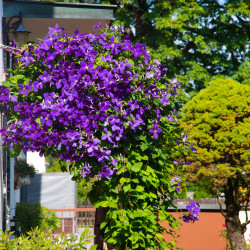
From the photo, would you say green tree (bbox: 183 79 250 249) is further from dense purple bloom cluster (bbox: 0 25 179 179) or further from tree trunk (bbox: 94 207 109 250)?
dense purple bloom cluster (bbox: 0 25 179 179)

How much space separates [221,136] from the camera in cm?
916

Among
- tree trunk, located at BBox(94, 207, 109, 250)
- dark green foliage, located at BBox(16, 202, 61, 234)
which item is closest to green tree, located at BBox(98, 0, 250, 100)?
dark green foliage, located at BBox(16, 202, 61, 234)

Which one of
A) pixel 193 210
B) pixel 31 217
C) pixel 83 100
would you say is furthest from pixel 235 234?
pixel 83 100

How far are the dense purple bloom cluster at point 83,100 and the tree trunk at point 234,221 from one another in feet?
21.2

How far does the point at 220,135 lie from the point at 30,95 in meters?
5.92

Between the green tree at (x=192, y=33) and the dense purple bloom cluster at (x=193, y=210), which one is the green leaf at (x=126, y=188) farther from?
the green tree at (x=192, y=33)

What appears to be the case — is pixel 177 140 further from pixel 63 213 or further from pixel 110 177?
pixel 63 213

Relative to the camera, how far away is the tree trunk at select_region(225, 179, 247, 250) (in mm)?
9977

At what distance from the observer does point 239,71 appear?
51.8 feet

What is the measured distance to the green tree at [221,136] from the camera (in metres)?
9.10

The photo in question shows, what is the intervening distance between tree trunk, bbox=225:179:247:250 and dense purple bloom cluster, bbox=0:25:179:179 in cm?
647

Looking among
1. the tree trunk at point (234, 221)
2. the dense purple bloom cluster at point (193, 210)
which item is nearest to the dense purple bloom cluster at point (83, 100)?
the dense purple bloom cluster at point (193, 210)

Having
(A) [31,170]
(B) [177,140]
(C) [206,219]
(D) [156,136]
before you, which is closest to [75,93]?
(D) [156,136]

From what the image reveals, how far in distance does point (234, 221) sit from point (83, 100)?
7.28m
